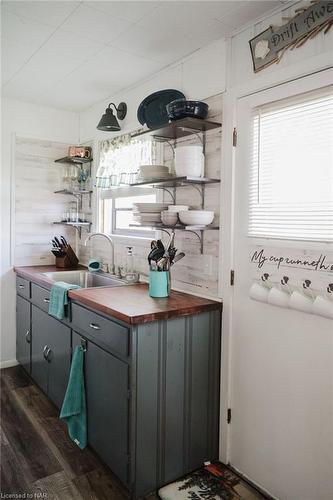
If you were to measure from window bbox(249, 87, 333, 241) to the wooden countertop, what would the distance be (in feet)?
1.72

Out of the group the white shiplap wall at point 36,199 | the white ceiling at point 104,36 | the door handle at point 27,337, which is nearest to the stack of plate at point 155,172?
the white ceiling at point 104,36

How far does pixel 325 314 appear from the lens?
64.8 inches

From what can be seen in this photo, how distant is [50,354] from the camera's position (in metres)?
2.79

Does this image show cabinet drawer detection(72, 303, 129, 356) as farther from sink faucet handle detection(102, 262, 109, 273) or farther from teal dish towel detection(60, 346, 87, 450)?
sink faucet handle detection(102, 262, 109, 273)

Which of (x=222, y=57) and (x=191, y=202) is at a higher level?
(x=222, y=57)

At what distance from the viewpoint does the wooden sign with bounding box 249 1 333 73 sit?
1.65m

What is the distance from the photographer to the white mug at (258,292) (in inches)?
75.0

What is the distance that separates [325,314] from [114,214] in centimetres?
221

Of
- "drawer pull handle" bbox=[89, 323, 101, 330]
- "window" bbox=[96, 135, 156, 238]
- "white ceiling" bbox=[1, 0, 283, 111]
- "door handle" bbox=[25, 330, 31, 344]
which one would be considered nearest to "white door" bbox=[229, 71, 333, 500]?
"white ceiling" bbox=[1, 0, 283, 111]

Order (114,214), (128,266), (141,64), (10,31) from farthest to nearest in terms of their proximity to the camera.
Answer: (114,214) < (128,266) < (141,64) < (10,31)

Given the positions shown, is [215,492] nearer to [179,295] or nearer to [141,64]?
[179,295]

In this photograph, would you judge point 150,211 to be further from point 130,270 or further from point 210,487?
point 210,487

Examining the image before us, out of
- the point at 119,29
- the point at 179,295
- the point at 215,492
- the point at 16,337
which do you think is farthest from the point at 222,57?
the point at 16,337

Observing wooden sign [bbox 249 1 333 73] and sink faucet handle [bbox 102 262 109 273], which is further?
sink faucet handle [bbox 102 262 109 273]
